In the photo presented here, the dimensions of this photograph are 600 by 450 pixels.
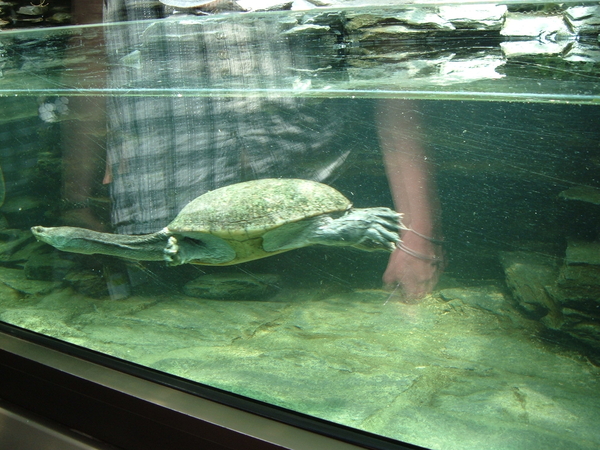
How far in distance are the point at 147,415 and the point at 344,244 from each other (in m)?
1.26

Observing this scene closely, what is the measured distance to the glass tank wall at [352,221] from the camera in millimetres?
1586

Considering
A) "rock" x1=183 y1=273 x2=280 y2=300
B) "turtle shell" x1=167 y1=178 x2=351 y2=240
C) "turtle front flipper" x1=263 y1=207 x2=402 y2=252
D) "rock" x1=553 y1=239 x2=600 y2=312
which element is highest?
"turtle shell" x1=167 y1=178 x2=351 y2=240

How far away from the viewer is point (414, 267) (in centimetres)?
213

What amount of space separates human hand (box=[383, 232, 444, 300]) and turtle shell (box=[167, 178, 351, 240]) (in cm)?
41

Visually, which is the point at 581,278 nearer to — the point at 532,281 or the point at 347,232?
the point at 532,281

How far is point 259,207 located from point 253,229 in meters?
→ 0.13

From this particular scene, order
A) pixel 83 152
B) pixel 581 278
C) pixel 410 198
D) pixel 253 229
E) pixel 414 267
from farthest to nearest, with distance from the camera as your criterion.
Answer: pixel 83 152, pixel 410 198, pixel 253 229, pixel 414 267, pixel 581 278

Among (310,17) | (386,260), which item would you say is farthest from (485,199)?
(310,17)

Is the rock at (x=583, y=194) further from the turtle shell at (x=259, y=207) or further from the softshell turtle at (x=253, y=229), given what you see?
the turtle shell at (x=259, y=207)

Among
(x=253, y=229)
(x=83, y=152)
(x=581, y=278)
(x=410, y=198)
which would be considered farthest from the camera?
(x=83, y=152)

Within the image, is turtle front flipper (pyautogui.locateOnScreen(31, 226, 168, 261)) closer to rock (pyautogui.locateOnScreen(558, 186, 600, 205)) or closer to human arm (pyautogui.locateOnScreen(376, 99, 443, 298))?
human arm (pyautogui.locateOnScreen(376, 99, 443, 298))

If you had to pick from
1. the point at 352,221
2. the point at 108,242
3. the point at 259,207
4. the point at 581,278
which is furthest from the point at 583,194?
the point at 108,242

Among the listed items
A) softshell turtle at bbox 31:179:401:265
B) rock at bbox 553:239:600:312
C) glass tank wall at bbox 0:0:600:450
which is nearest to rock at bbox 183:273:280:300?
glass tank wall at bbox 0:0:600:450

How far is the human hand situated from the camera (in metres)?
2.07
